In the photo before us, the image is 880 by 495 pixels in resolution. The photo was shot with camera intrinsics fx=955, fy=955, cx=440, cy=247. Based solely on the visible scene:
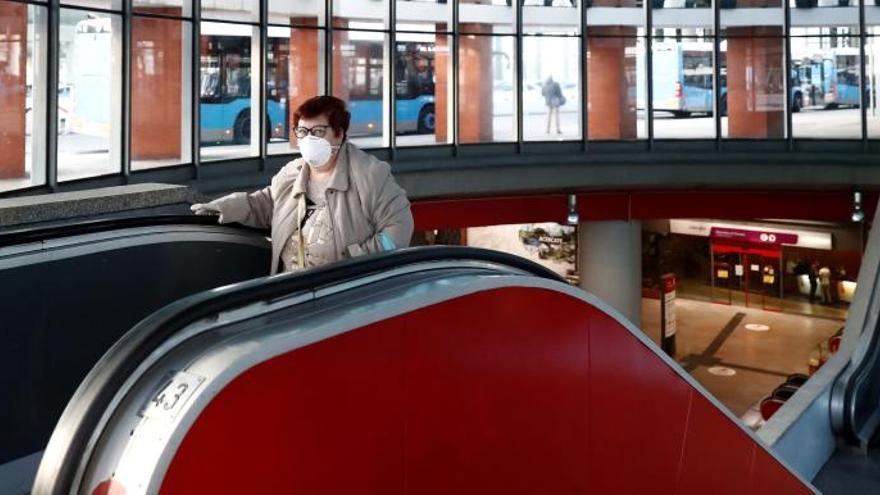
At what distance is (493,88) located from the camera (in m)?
18.0

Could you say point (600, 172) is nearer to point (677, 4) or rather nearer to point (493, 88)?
point (493, 88)

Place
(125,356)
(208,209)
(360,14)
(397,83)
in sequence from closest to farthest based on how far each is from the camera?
(125,356) < (208,209) < (360,14) < (397,83)

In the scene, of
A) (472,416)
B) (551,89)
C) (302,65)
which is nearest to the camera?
(472,416)

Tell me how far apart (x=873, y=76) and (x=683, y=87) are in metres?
3.84

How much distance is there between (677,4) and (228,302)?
17.8 m

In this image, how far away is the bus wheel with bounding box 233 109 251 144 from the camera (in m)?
14.5

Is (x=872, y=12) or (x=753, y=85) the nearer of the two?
(x=872, y=12)

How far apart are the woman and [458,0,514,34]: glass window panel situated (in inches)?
528

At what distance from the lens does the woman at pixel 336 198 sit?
4.58m

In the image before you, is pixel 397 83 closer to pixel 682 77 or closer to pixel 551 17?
pixel 551 17

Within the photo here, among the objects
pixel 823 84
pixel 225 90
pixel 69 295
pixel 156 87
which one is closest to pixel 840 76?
pixel 823 84

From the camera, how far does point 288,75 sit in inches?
609

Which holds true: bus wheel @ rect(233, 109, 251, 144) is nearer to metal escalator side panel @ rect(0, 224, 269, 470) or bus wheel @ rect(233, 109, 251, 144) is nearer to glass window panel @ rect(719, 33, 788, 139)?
metal escalator side panel @ rect(0, 224, 269, 470)

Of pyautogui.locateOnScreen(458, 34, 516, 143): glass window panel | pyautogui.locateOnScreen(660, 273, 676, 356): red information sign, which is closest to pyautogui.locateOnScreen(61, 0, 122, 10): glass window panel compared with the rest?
pyautogui.locateOnScreen(458, 34, 516, 143): glass window panel
